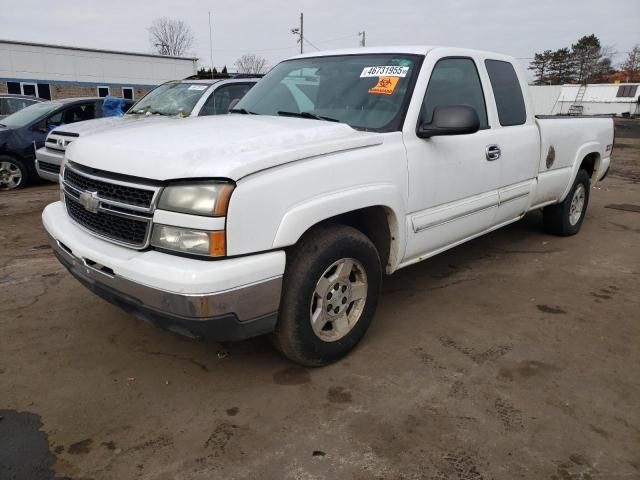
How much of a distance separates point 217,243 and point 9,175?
7885 mm

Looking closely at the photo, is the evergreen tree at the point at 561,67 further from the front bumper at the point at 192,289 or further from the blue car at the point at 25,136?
the front bumper at the point at 192,289

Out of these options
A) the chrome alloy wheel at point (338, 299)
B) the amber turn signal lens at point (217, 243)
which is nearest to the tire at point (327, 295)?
the chrome alloy wheel at point (338, 299)

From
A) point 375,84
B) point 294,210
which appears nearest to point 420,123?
point 375,84

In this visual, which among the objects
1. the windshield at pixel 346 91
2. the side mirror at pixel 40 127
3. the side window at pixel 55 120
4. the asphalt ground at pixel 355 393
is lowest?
the asphalt ground at pixel 355 393

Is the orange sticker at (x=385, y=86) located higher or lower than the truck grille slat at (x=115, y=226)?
higher

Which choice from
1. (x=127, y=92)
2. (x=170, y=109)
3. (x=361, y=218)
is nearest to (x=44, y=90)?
(x=127, y=92)

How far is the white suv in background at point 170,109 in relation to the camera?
7203 mm

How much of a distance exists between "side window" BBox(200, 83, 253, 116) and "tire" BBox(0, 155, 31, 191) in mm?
3670

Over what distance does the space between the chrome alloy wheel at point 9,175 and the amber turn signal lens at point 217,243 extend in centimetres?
783

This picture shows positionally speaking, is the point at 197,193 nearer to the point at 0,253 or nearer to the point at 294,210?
the point at 294,210

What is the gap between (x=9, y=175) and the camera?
841 centimetres

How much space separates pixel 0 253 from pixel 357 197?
421cm

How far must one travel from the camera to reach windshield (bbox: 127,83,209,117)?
7.39 meters

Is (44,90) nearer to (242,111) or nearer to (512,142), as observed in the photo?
(242,111)
